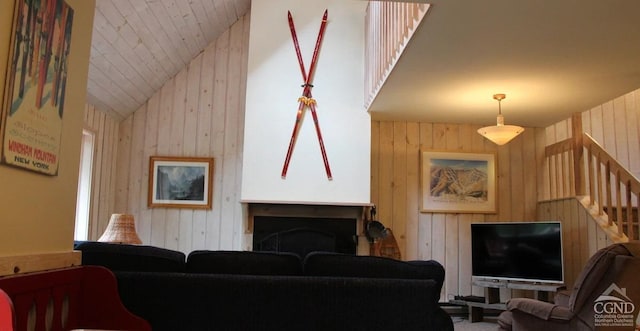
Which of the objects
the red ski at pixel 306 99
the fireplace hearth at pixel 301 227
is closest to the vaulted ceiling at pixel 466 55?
the red ski at pixel 306 99

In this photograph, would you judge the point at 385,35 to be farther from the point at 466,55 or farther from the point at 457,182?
the point at 457,182

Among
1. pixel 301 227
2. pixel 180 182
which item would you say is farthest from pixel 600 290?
pixel 180 182

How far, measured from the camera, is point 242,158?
5715mm

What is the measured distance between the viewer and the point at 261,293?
91.4 inches

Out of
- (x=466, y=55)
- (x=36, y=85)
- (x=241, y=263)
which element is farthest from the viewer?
(x=466, y=55)

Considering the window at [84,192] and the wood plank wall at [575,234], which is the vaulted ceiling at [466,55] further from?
the wood plank wall at [575,234]

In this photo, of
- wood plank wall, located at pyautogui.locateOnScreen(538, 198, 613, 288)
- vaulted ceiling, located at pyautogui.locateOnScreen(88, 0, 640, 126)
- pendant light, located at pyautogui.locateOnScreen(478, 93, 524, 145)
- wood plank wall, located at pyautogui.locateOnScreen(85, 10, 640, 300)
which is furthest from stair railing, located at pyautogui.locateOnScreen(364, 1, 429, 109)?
wood plank wall, located at pyautogui.locateOnScreen(538, 198, 613, 288)

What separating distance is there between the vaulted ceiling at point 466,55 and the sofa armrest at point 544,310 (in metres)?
1.80

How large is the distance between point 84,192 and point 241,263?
3.09 m

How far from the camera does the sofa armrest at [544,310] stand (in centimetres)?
327

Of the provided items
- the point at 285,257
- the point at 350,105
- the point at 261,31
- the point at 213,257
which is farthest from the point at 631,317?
the point at 261,31

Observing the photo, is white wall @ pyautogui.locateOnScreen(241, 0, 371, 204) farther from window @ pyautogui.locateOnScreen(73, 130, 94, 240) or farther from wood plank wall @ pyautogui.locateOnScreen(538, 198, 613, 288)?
wood plank wall @ pyautogui.locateOnScreen(538, 198, 613, 288)

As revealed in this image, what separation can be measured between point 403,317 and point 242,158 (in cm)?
367

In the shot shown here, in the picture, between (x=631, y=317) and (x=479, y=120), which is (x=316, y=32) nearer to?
(x=479, y=120)
